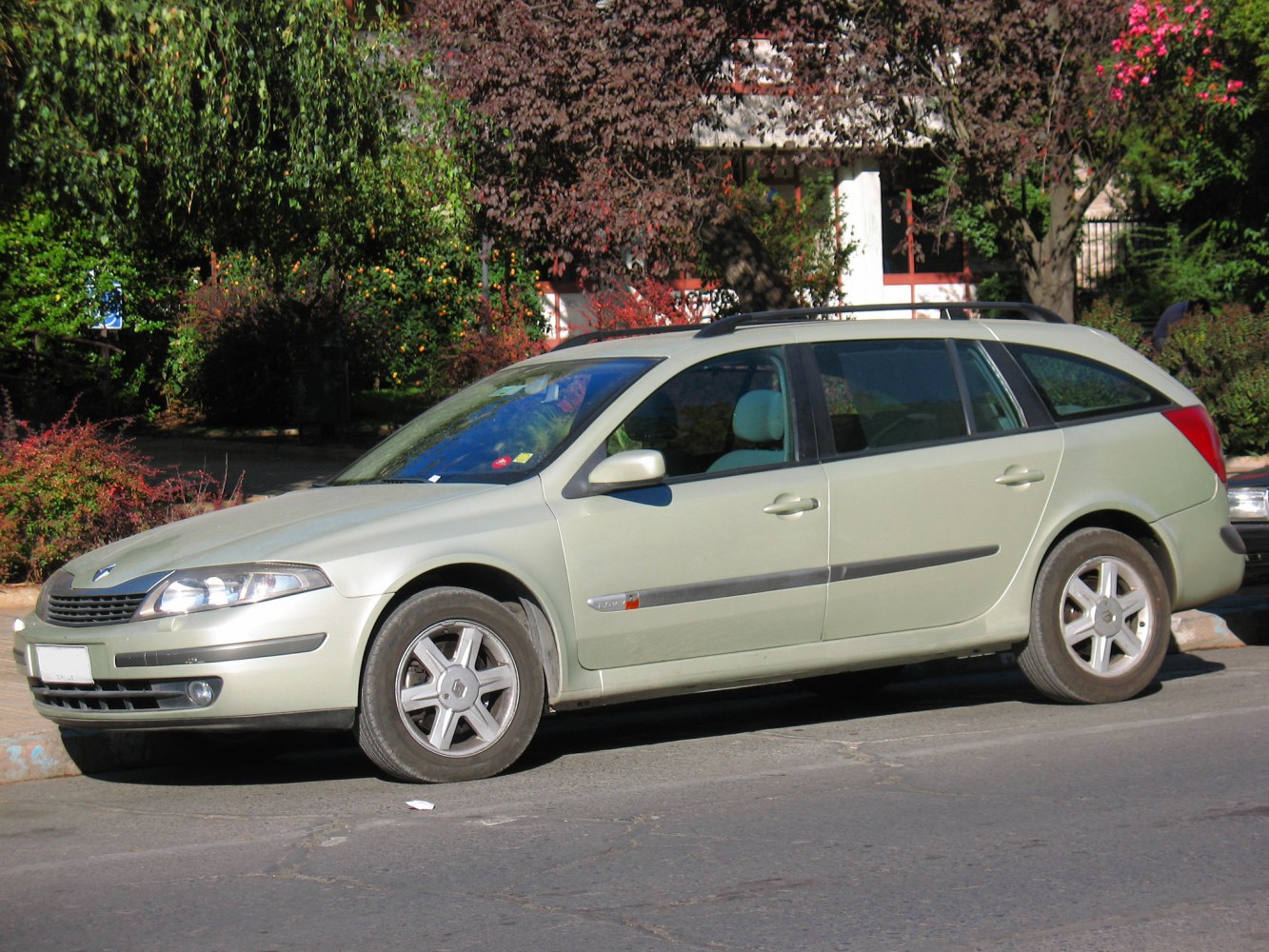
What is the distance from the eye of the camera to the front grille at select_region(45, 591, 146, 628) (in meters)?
6.11

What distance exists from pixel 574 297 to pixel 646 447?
21.3 meters

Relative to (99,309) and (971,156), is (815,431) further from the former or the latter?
(99,309)

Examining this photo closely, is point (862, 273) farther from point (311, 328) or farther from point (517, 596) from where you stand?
point (517, 596)

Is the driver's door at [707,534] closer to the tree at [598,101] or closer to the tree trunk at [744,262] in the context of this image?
the tree at [598,101]

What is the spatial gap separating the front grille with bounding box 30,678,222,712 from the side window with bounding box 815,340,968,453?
2861 millimetres

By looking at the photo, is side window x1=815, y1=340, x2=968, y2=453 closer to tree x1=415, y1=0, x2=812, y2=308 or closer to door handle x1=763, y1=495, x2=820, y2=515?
door handle x1=763, y1=495, x2=820, y2=515

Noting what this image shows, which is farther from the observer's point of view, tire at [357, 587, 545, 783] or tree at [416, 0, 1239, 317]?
tree at [416, 0, 1239, 317]

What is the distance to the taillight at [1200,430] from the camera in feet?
25.5

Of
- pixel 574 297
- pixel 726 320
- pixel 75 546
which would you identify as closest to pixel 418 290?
pixel 574 297

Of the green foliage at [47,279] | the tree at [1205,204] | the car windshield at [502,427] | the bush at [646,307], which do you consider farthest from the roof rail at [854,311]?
the tree at [1205,204]

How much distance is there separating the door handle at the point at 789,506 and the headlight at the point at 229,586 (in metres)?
1.86

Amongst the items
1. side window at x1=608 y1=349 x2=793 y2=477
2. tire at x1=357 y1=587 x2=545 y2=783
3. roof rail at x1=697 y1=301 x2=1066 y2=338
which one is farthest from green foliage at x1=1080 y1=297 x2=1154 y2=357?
tire at x1=357 y1=587 x2=545 y2=783

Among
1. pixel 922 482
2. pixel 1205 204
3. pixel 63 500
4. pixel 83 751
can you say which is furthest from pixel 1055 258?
pixel 83 751

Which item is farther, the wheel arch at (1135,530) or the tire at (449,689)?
the wheel arch at (1135,530)
